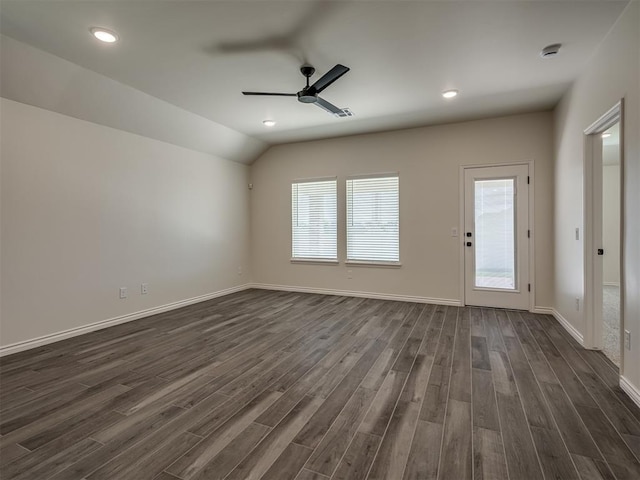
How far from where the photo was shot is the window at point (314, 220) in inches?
237

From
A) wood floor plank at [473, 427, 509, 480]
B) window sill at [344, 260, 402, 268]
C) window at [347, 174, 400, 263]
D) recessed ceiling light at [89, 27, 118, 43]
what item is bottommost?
wood floor plank at [473, 427, 509, 480]

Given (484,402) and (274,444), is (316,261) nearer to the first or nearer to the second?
(484,402)

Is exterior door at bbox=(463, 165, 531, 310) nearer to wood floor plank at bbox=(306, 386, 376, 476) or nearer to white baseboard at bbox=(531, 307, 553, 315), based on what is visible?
white baseboard at bbox=(531, 307, 553, 315)

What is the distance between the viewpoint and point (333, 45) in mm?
2900

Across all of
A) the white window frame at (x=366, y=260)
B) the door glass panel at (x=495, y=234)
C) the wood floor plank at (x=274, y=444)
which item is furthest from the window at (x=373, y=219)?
the wood floor plank at (x=274, y=444)

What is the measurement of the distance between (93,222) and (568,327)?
5875 millimetres

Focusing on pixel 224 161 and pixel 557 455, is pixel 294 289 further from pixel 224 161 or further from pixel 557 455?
pixel 557 455

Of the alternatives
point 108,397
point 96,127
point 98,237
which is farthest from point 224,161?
point 108,397

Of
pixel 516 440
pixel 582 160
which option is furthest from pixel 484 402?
pixel 582 160

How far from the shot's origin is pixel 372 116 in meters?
4.76

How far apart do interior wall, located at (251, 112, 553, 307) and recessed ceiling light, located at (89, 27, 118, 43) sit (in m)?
3.72

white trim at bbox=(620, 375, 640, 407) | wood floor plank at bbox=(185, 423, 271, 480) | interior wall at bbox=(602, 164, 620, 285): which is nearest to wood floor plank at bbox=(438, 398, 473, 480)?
wood floor plank at bbox=(185, 423, 271, 480)

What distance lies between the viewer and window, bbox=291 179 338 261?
6023 millimetres

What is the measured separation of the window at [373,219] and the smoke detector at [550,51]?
8.63ft
